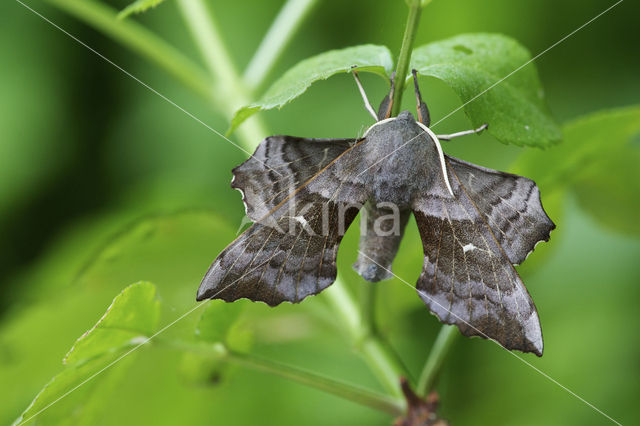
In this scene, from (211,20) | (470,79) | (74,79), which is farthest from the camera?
(74,79)

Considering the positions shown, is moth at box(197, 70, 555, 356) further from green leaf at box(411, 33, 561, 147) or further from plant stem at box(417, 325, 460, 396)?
plant stem at box(417, 325, 460, 396)

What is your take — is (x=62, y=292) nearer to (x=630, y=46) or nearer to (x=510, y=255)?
(x=510, y=255)

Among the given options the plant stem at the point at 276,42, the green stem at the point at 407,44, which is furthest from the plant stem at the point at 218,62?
the green stem at the point at 407,44

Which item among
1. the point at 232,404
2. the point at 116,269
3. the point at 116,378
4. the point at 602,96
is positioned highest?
the point at 116,269

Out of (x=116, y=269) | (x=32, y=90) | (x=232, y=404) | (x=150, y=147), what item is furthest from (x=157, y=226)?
(x=32, y=90)

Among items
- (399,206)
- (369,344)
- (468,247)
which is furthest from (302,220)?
(369,344)

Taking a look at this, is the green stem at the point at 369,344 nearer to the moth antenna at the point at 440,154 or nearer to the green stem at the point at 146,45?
the moth antenna at the point at 440,154
